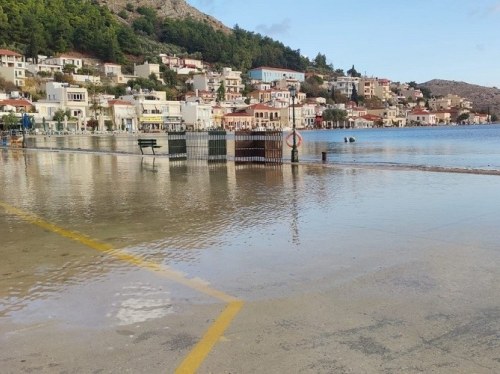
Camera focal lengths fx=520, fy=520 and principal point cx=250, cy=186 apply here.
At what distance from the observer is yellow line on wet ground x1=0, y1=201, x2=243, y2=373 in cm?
372

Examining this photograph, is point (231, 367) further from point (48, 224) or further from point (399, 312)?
point (48, 224)

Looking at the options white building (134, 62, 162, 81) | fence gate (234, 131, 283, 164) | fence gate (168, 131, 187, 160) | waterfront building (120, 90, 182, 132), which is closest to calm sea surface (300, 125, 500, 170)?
fence gate (234, 131, 283, 164)

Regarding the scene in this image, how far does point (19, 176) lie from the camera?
697 inches

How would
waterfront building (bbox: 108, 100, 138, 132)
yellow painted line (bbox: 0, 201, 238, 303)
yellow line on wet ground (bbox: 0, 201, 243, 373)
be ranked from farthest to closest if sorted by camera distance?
waterfront building (bbox: 108, 100, 138, 132)
yellow painted line (bbox: 0, 201, 238, 303)
yellow line on wet ground (bbox: 0, 201, 243, 373)

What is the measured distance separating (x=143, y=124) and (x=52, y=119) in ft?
74.7

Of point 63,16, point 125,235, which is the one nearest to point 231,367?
point 125,235

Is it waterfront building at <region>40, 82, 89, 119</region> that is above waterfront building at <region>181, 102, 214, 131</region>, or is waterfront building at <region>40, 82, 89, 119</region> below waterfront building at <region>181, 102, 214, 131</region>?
above

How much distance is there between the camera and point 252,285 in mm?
5340

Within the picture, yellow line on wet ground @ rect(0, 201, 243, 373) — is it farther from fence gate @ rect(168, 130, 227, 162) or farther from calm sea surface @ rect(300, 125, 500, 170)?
calm sea surface @ rect(300, 125, 500, 170)

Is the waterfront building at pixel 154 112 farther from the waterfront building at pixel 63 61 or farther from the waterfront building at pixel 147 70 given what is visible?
the waterfront building at pixel 147 70

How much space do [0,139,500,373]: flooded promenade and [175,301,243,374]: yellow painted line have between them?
2 cm

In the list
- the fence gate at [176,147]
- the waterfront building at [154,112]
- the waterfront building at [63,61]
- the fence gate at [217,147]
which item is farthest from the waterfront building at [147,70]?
the fence gate at [217,147]

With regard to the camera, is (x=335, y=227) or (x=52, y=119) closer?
(x=335, y=227)

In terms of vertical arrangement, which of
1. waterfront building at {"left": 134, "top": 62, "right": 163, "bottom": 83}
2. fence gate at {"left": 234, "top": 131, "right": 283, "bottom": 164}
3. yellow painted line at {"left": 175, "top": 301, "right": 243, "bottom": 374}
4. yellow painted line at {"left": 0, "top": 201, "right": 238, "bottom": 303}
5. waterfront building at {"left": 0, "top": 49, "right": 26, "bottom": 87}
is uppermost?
waterfront building at {"left": 134, "top": 62, "right": 163, "bottom": 83}
